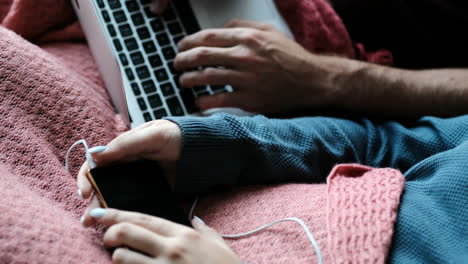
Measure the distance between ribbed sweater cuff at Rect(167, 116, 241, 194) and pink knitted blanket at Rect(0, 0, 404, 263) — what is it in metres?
0.03

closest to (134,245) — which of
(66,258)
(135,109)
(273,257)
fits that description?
(66,258)

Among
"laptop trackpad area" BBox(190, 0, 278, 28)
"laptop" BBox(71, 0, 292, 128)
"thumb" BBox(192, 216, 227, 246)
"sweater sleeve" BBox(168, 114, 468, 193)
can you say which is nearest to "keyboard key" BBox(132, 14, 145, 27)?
"laptop" BBox(71, 0, 292, 128)

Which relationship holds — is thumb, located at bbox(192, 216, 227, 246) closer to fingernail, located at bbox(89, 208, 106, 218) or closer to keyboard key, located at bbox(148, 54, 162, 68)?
fingernail, located at bbox(89, 208, 106, 218)

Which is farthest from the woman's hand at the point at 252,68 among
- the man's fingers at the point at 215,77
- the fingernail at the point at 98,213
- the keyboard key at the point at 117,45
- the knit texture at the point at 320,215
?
the fingernail at the point at 98,213

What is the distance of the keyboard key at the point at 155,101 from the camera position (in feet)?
2.15

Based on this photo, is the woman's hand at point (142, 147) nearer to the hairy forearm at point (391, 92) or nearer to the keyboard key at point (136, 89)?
the keyboard key at point (136, 89)

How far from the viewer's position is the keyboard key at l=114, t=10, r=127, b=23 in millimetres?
680

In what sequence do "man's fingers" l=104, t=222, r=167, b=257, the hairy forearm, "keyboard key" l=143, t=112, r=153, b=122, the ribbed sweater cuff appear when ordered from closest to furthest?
1. "man's fingers" l=104, t=222, r=167, b=257
2. the ribbed sweater cuff
3. "keyboard key" l=143, t=112, r=153, b=122
4. the hairy forearm

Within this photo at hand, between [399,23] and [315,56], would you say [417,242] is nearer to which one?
[315,56]

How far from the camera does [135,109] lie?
25.3 inches

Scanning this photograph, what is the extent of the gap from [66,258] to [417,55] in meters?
0.82

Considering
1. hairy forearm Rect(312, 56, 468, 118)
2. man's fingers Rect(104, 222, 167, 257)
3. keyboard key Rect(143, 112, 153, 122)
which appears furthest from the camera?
hairy forearm Rect(312, 56, 468, 118)

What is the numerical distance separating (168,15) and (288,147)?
35 centimetres

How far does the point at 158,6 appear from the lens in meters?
0.69
